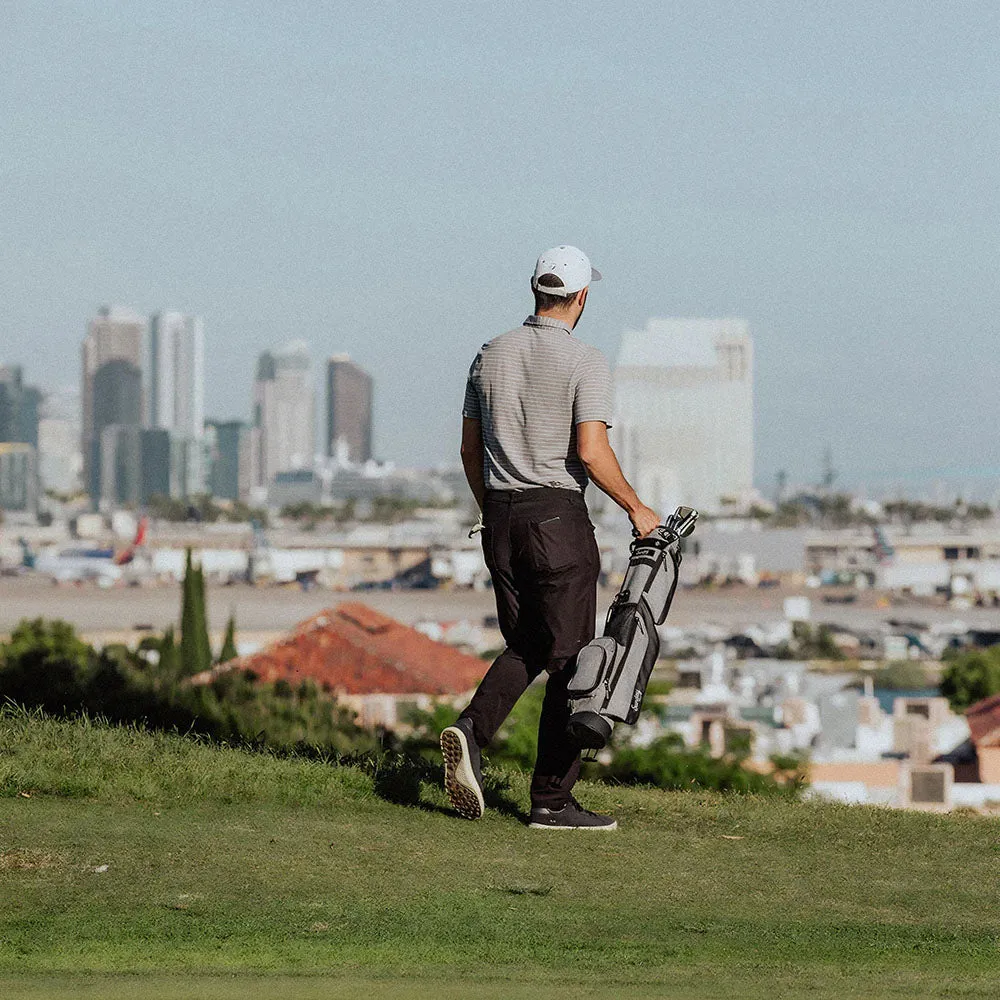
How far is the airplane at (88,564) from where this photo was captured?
129 metres

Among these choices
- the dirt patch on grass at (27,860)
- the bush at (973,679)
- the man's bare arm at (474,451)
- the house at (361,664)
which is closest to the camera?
the dirt patch on grass at (27,860)

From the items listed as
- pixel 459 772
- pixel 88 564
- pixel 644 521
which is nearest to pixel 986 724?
pixel 644 521

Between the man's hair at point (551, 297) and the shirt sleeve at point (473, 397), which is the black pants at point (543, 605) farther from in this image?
the man's hair at point (551, 297)

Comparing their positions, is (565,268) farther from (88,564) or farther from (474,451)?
(88,564)

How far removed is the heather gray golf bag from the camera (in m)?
4.87

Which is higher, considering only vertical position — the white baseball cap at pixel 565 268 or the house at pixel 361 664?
the white baseball cap at pixel 565 268

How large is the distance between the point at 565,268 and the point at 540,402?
1.34 ft

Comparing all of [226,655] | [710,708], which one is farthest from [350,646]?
[710,708]

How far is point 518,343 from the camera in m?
5.01

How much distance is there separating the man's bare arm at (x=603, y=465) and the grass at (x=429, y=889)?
97cm

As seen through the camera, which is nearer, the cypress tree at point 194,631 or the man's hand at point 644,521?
the man's hand at point 644,521

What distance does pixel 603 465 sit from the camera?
4.87 metres

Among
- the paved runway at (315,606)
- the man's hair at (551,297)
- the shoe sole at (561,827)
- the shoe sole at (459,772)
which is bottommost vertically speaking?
the paved runway at (315,606)

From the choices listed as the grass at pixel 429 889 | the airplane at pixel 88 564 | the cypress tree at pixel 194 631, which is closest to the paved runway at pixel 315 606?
the airplane at pixel 88 564
